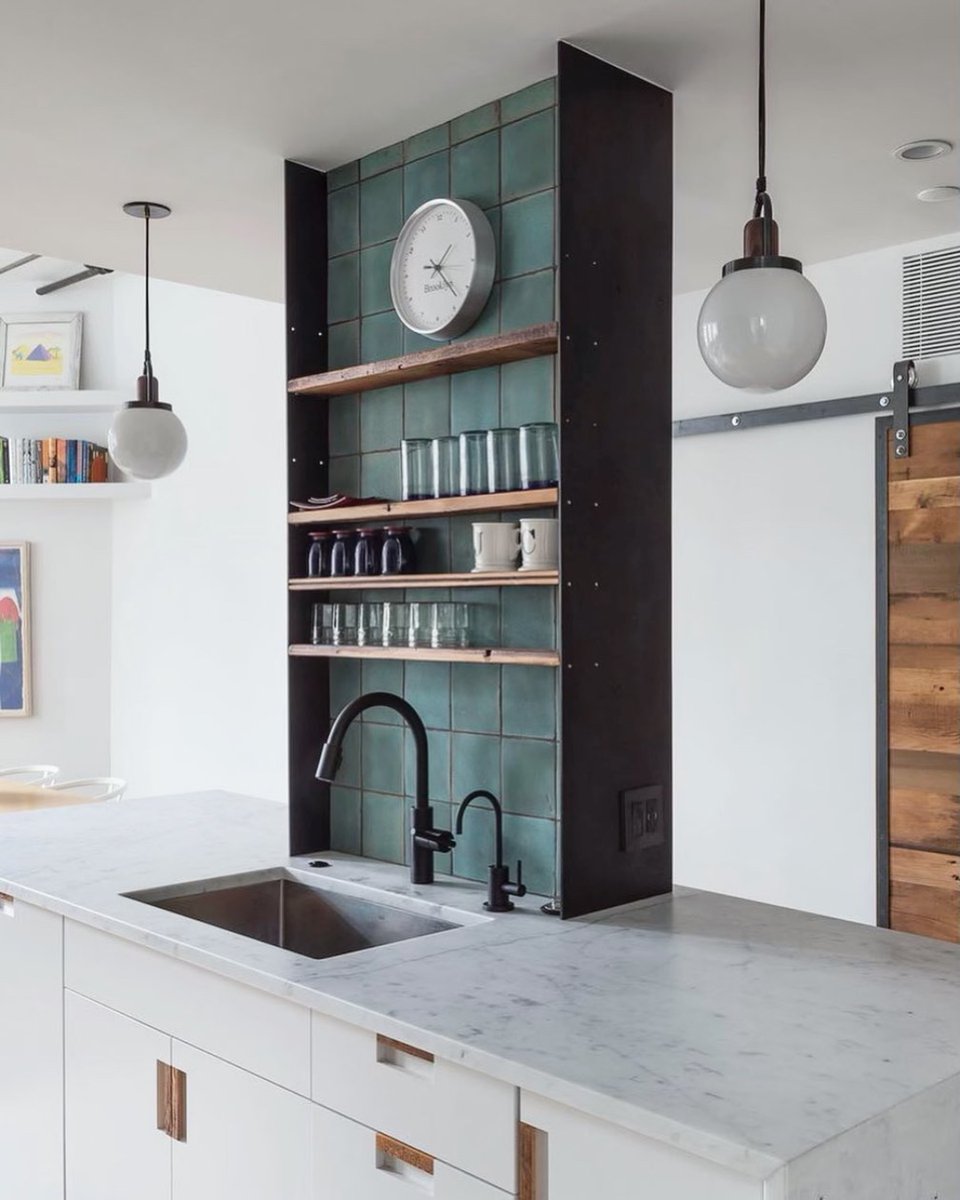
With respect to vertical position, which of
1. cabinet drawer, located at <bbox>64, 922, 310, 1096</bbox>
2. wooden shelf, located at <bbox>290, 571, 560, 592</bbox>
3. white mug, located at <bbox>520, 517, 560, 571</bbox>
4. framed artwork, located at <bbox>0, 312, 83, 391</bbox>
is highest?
framed artwork, located at <bbox>0, 312, 83, 391</bbox>

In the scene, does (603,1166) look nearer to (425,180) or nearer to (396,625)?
(396,625)

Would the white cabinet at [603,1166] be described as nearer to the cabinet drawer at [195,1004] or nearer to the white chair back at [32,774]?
the cabinet drawer at [195,1004]

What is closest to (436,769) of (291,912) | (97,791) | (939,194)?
(291,912)

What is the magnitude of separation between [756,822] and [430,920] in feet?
6.05

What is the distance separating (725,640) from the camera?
154 inches

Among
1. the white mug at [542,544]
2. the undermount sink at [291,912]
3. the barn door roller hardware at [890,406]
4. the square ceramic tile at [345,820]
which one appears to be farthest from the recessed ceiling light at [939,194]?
the undermount sink at [291,912]

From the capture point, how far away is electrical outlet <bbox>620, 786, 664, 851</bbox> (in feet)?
7.45

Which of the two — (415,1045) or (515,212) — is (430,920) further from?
(515,212)

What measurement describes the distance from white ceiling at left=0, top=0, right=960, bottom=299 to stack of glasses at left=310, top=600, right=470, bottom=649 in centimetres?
100

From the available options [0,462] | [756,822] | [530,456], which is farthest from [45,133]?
[0,462]

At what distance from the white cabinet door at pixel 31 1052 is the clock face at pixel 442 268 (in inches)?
53.9

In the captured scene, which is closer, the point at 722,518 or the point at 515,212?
the point at 515,212

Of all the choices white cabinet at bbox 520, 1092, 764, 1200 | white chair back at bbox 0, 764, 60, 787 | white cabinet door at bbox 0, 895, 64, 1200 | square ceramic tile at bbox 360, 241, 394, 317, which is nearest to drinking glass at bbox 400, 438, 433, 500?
square ceramic tile at bbox 360, 241, 394, 317

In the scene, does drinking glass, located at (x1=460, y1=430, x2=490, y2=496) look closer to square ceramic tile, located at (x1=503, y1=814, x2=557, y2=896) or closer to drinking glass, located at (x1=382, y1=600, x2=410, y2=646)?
drinking glass, located at (x1=382, y1=600, x2=410, y2=646)
